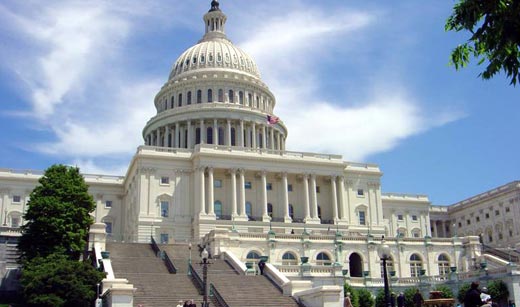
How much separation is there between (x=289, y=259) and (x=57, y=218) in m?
23.2

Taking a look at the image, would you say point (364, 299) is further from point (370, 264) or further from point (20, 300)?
point (20, 300)

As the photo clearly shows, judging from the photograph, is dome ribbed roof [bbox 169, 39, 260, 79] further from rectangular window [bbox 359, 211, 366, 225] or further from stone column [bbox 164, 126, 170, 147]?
rectangular window [bbox 359, 211, 366, 225]

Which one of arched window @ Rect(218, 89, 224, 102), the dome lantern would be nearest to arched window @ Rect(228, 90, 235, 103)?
arched window @ Rect(218, 89, 224, 102)

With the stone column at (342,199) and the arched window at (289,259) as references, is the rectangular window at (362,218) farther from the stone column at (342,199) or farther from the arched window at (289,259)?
the arched window at (289,259)

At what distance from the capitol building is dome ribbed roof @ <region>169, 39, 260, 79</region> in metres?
0.28

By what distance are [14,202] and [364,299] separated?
63539mm

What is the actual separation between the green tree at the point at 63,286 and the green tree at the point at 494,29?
35.1 metres

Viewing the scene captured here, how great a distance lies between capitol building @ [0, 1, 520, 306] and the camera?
2554 inches

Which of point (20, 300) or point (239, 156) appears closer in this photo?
point (20, 300)

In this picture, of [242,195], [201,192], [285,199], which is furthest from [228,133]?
[201,192]

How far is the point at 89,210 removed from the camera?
2392 inches

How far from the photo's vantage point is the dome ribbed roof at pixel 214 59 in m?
117

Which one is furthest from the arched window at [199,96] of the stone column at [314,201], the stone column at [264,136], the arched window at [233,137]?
the stone column at [314,201]

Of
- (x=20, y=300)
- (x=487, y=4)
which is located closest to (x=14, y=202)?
(x=20, y=300)
